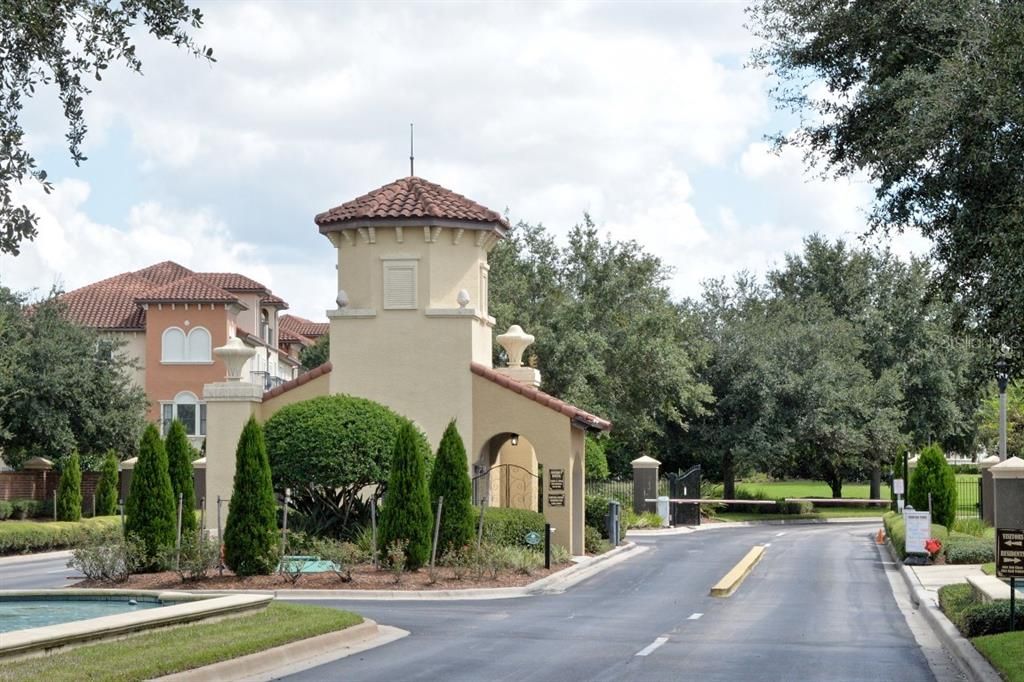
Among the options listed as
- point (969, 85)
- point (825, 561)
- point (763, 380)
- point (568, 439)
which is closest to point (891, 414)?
point (763, 380)

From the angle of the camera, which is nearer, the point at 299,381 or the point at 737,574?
the point at 737,574

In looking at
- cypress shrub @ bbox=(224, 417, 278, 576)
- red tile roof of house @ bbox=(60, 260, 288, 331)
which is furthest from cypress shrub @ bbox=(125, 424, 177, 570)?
red tile roof of house @ bbox=(60, 260, 288, 331)

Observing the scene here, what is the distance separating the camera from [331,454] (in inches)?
1175

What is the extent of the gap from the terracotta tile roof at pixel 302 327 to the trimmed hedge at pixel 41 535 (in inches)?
2433

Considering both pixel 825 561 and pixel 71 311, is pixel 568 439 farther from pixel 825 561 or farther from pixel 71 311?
pixel 71 311

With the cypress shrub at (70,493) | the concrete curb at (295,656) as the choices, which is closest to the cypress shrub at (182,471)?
the concrete curb at (295,656)

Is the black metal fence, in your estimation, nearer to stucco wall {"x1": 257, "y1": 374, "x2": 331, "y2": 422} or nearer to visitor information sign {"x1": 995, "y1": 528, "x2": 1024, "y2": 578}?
stucco wall {"x1": 257, "y1": 374, "x2": 331, "y2": 422}

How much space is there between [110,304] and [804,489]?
51636mm

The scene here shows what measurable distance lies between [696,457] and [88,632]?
5524 cm

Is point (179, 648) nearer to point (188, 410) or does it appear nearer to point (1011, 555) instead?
point (1011, 555)

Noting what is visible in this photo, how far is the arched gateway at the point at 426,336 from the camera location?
34938 mm

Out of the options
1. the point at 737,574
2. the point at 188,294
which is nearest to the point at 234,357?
the point at 737,574

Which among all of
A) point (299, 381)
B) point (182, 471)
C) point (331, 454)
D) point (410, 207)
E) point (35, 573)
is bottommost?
point (35, 573)

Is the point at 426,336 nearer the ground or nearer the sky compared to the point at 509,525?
nearer the sky
